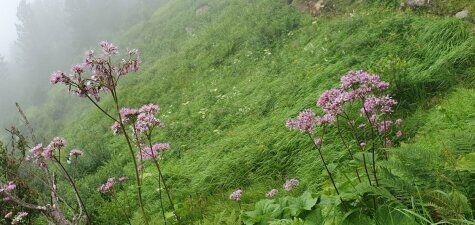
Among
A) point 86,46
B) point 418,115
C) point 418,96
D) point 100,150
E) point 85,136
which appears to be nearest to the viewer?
point 418,115

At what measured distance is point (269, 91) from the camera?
9.38 m

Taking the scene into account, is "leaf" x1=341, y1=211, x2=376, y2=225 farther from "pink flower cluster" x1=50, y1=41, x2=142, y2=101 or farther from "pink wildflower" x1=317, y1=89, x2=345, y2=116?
"pink flower cluster" x1=50, y1=41, x2=142, y2=101

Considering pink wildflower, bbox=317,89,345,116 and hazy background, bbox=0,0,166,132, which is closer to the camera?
pink wildflower, bbox=317,89,345,116

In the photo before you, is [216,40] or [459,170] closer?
[459,170]

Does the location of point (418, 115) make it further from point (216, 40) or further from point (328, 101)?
point (216, 40)

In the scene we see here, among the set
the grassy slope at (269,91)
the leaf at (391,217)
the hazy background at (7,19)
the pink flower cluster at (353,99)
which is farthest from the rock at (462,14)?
the hazy background at (7,19)

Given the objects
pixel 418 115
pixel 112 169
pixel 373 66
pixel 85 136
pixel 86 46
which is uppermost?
pixel 86 46

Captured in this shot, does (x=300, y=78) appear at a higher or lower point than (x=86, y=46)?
lower

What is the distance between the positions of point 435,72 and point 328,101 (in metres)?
4.00

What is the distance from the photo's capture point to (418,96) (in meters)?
6.39

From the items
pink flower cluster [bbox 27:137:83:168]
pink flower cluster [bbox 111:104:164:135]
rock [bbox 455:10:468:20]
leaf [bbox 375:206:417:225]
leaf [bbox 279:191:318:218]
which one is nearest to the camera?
leaf [bbox 375:206:417:225]

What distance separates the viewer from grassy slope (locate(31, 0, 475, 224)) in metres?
6.31

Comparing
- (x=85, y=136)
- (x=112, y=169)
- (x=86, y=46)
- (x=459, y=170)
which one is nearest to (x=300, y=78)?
(x=112, y=169)

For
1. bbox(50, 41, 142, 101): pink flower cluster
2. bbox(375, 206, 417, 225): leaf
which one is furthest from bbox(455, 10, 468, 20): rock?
bbox(50, 41, 142, 101): pink flower cluster
